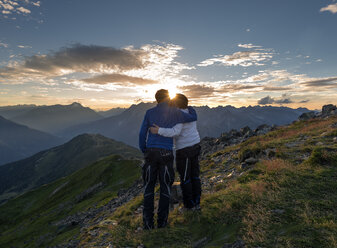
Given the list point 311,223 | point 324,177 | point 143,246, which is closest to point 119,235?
point 143,246

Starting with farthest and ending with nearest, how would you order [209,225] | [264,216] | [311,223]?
[209,225] → [264,216] → [311,223]

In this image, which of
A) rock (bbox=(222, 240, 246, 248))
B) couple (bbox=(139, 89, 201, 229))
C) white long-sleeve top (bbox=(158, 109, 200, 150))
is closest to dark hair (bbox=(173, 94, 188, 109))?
couple (bbox=(139, 89, 201, 229))

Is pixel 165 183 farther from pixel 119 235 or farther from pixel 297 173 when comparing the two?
pixel 297 173

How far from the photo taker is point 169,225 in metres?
7.73

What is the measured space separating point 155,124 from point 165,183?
238cm

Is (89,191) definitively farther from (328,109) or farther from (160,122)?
(328,109)

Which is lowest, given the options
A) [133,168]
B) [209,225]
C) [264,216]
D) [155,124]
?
[133,168]

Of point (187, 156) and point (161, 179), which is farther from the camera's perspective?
point (187, 156)

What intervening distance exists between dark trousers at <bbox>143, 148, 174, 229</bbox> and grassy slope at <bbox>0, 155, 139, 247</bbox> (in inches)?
798

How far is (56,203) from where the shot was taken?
70688mm

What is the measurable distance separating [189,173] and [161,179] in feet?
4.67

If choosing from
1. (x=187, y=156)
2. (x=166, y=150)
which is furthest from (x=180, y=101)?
(x=187, y=156)

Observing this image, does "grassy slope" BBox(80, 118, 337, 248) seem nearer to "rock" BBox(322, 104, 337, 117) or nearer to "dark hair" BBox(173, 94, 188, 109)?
"dark hair" BBox(173, 94, 188, 109)

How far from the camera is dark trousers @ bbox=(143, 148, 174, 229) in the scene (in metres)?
7.87
